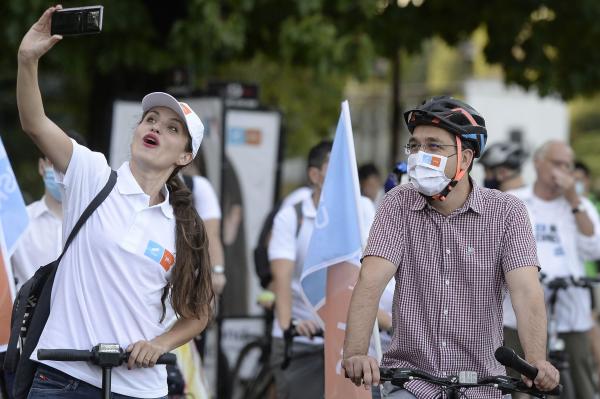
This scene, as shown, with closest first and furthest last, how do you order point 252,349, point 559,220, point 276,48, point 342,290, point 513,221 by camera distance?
point 513,221 → point 342,290 → point 559,220 → point 252,349 → point 276,48

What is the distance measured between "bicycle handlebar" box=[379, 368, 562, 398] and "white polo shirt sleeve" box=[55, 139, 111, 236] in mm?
1315

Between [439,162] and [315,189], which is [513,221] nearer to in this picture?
[439,162]

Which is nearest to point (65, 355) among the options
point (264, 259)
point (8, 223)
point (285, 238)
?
point (8, 223)

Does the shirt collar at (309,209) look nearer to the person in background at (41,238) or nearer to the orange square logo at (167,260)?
the person in background at (41,238)

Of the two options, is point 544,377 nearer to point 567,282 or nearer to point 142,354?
point 142,354

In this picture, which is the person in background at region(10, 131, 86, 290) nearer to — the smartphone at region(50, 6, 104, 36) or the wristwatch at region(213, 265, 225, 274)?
the wristwatch at region(213, 265, 225, 274)

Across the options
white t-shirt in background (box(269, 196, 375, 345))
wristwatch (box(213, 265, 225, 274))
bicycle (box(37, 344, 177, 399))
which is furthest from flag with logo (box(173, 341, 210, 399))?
bicycle (box(37, 344, 177, 399))

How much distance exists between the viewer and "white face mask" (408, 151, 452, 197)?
5.09m

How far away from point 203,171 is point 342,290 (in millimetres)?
5326

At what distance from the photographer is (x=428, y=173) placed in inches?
201

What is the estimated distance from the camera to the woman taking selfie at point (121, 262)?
489 cm

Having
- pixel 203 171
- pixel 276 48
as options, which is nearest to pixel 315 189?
pixel 203 171

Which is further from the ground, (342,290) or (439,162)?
(439,162)

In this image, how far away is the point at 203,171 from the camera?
39.0 ft
